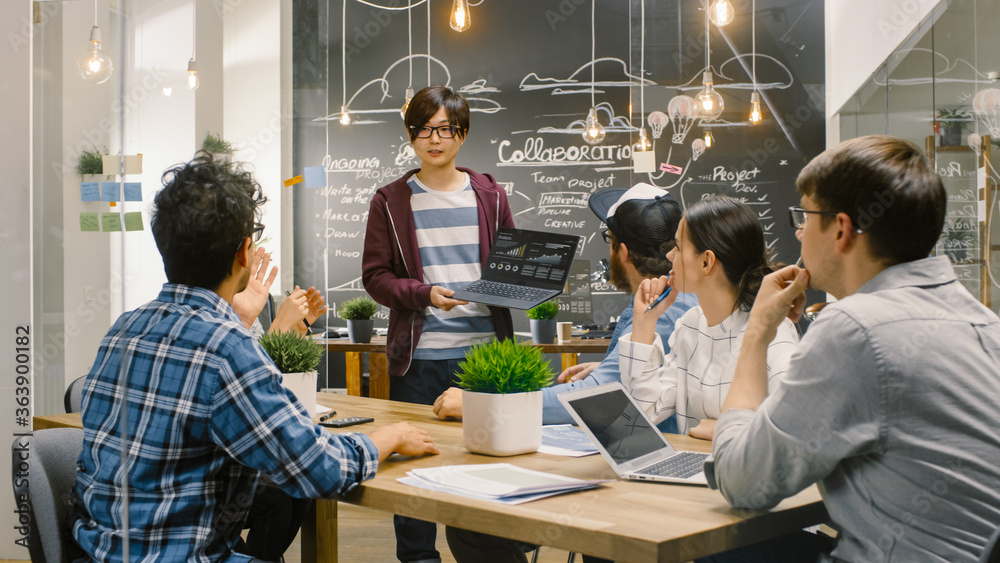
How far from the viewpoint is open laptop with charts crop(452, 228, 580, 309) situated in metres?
2.42

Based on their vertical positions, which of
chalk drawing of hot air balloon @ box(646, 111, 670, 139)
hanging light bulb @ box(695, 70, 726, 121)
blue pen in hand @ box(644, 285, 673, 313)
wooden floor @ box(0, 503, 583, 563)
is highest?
hanging light bulb @ box(695, 70, 726, 121)

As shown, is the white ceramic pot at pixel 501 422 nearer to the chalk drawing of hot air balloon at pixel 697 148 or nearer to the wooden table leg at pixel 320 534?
the wooden table leg at pixel 320 534

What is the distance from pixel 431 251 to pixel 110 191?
122cm

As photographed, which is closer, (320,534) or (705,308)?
(705,308)

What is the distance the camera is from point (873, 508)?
1086 mm

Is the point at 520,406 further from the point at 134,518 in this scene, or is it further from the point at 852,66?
the point at 852,66

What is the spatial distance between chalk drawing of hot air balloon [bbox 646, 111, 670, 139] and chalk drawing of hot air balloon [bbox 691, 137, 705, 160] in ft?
0.65

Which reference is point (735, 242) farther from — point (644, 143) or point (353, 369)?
point (353, 369)

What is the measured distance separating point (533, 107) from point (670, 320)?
4481 mm

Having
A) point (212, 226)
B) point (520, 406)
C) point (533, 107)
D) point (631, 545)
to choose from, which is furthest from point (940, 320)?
point (533, 107)

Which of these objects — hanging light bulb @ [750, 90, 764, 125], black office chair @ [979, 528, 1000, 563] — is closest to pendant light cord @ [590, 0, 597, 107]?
hanging light bulb @ [750, 90, 764, 125]

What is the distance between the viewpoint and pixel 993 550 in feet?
3.10

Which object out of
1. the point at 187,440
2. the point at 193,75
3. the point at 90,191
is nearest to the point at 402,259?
the point at 193,75

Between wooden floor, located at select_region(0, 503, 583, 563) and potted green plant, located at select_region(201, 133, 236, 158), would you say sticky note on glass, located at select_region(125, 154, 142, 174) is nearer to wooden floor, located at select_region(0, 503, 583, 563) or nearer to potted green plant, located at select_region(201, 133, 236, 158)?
potted green plant, located at select_region(201, 133, 236, 158)
